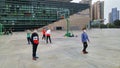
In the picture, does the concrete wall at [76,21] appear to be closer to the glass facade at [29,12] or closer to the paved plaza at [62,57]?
the glass facade at [29,12]

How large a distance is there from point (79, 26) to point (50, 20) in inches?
560

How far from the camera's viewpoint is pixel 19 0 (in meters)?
83.6

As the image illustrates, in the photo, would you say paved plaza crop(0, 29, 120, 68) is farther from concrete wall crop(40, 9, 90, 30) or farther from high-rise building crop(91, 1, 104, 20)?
high-rise building crop(91, 1, 104, 20)

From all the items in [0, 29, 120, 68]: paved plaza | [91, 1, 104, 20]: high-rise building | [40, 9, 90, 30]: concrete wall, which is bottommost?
[0, 29, 120, 68]: paved plaza

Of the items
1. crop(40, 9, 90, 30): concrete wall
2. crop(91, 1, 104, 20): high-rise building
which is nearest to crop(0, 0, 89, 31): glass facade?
crop(40, 9, 90, 30): concrete wall

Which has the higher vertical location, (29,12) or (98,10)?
(98,10)

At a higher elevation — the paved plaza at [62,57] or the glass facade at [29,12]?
the glass facade at [29,12]

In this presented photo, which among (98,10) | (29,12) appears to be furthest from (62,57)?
(98,10)

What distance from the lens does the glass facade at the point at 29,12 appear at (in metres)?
80.8

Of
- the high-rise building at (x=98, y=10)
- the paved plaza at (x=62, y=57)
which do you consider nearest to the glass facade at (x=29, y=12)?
the high-rise building at (x=98, y=10)

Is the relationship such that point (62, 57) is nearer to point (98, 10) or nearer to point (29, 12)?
point (29, 12)

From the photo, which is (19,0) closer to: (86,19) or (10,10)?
(10,10)

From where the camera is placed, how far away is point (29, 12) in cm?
8606

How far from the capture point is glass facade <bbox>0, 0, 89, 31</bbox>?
80.8m
